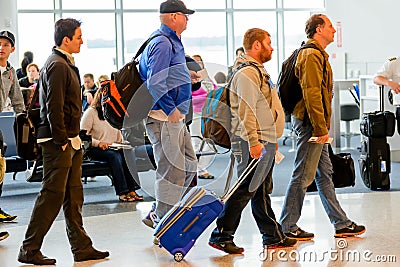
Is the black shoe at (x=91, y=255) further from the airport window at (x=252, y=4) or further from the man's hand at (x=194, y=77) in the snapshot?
the airport window at (x=252, y=4)

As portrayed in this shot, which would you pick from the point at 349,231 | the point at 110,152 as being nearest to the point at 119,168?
the point at 110,152

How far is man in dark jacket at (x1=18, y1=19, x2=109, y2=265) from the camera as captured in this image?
4.52 m

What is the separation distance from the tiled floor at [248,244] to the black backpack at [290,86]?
977 mm

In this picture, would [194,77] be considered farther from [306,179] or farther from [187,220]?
[187,220]

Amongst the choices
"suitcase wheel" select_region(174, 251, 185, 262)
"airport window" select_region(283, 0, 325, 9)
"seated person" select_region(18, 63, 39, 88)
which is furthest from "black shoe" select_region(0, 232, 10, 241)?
"airport window" select_region(283, 0, 325, 9)

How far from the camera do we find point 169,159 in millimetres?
4969

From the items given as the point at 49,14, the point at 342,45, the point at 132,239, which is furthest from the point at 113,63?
the point at 132,239

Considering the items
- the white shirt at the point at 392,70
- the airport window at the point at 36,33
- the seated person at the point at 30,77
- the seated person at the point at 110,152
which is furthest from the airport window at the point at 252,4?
the seated person at the point at 110,152

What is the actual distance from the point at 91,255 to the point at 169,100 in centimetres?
112

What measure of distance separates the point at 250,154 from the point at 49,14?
1160 centimetres

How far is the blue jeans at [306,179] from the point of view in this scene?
510 centimetres

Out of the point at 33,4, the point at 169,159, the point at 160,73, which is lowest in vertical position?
the point at 169,159

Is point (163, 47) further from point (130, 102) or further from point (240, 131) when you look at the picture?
point (240, 131)

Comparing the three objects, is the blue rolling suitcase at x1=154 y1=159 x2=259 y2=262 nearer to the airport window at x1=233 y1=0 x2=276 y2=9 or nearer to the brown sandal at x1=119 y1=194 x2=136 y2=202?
the brown sandal at x1=119 y1=194 x2=136 y2=202
